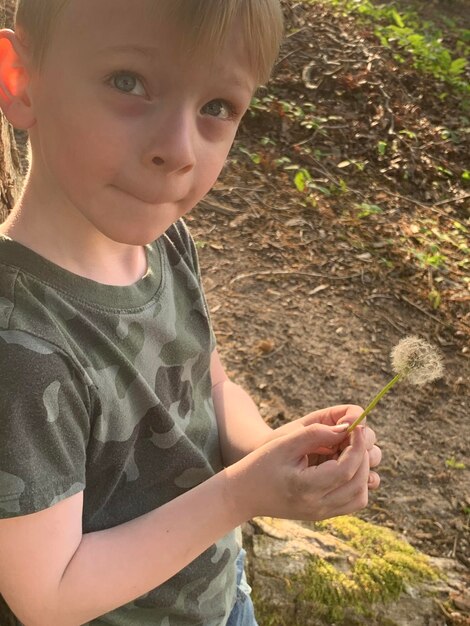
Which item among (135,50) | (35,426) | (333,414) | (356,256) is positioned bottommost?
(356,256)

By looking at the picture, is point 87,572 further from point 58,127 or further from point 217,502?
point 58,127

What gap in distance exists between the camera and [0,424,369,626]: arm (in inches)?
46.8

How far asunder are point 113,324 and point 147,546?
443mm

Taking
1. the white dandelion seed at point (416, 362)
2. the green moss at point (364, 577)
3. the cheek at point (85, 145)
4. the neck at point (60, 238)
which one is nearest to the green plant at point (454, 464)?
the green moss at point (364, 577)

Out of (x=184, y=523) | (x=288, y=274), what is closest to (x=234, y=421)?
(x=184, y=523)

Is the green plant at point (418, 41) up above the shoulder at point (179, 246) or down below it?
below

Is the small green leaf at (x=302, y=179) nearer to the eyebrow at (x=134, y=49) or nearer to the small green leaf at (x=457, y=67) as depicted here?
the small green leaf at (x=457, y=67)

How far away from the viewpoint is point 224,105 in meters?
1.22

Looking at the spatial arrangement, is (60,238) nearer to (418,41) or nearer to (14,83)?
(14,83)

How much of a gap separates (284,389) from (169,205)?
253 cm

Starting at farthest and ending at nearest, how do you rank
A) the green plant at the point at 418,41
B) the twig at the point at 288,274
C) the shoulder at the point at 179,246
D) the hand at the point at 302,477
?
the green plant at the point at 418,41 < the twig at the point at 288,274 < the shoulder at the point at 179,246 < the hand at the point at 302,477

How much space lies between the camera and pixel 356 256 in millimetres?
4582

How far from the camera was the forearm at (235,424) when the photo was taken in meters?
1.70

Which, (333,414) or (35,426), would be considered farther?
(333,414)
